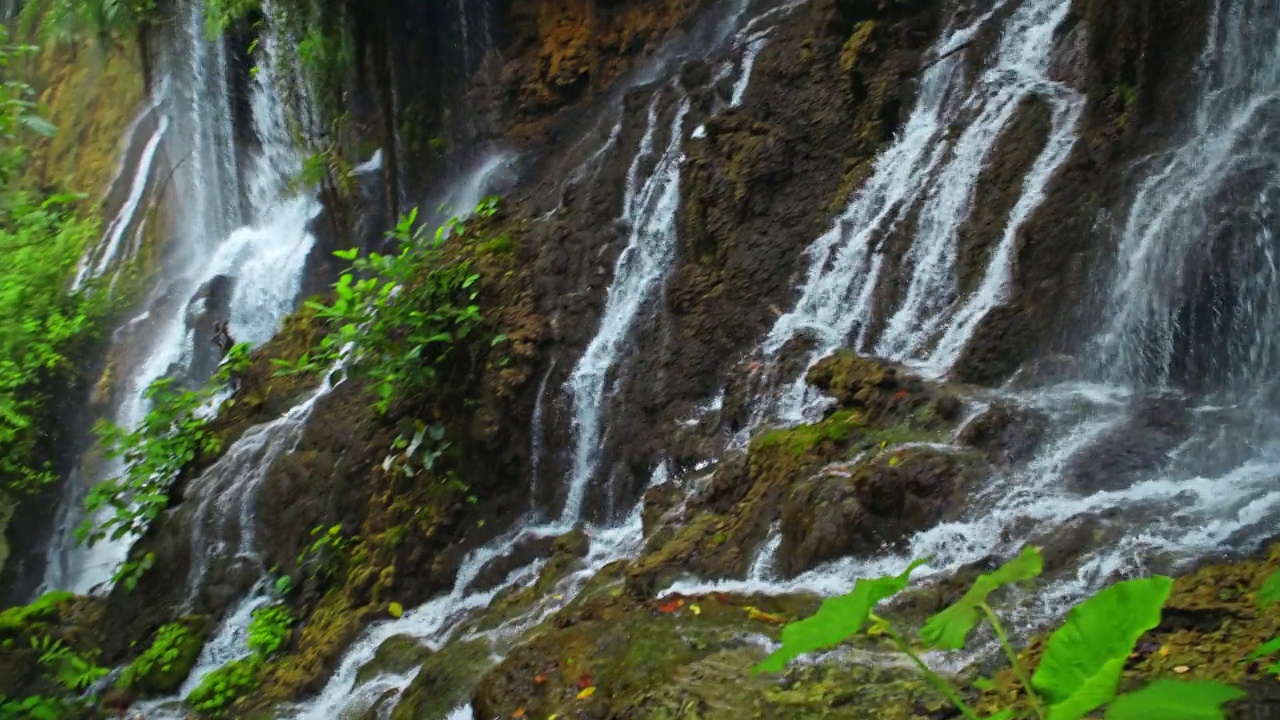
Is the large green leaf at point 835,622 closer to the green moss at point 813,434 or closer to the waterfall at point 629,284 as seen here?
the green moss at point 813,434

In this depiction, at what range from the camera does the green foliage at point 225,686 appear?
696 centimetres

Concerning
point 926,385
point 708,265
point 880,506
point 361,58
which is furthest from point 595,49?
point 880,506

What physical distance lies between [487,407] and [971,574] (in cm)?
446

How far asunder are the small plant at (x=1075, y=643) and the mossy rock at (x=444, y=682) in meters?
3.62

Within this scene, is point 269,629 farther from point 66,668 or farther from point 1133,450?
point 1133,450

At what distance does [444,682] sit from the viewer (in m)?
5.15

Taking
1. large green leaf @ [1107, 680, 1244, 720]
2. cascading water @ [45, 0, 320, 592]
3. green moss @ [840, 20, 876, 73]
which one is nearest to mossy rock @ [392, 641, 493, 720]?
large green leaf @ [1107, 680, 1244, 720]

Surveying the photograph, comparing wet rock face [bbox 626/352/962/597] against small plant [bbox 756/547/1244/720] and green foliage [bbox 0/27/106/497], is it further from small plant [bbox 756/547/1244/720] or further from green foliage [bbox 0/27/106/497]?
green foliage [bbox 0/27/106/497]

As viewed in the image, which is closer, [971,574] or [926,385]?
[971,574]

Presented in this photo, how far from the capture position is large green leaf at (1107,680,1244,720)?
4.35ft

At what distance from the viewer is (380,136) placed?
12.9 metres

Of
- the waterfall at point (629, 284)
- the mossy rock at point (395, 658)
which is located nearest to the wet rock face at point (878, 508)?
the mossy rock at point (395, 658)

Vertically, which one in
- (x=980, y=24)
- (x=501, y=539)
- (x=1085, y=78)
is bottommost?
(x=501, y=539)

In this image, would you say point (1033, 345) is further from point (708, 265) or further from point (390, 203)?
point (390, 203)
